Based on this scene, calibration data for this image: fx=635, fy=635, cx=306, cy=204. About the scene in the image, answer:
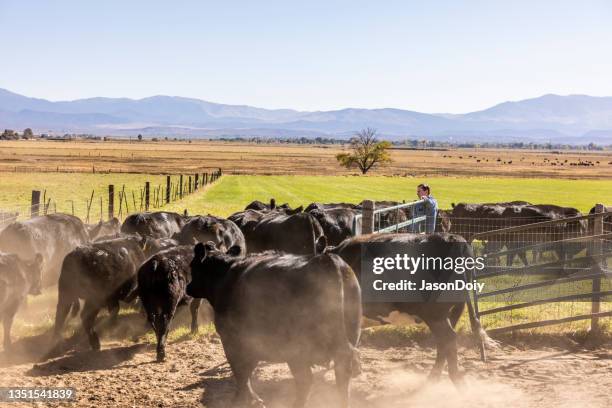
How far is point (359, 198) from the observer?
4344 centimetres

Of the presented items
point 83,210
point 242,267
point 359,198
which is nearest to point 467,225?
point 242,267

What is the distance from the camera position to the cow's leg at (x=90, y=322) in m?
9.31

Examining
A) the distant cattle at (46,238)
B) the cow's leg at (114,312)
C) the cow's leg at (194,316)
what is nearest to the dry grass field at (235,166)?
the distant cattle at (46,238)

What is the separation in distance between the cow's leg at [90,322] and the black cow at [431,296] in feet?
12.6

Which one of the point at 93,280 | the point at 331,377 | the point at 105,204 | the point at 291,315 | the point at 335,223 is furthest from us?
the point at 105,204

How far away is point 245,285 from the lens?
7.01m

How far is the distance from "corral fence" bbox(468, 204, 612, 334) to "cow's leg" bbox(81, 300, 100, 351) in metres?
5.55

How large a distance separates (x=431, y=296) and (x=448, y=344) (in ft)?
1.99

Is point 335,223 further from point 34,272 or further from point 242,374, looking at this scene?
point 242,374

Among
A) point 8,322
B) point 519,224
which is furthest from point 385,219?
point 8,322

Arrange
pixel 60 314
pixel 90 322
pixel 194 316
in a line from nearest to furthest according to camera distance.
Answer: pixel 90 322
pixel 60 314
pixel 194 316

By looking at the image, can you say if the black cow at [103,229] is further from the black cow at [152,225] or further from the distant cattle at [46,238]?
the distant cattle at [46,238]

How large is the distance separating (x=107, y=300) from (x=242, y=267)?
376 cm

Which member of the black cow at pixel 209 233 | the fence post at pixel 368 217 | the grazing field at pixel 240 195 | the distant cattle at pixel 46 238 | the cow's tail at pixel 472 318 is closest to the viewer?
the cow's tail at pixel 472 318
